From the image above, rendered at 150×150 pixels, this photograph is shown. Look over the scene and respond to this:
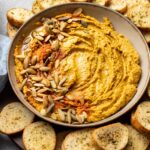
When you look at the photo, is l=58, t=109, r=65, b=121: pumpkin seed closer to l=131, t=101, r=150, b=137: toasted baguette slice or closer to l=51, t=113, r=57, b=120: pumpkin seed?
l=51, t=113, r=57, b=120: pumpkin seed

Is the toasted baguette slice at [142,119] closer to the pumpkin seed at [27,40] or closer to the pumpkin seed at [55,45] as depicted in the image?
the pumpkin seed at [55,45]

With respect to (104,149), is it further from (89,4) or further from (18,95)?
(89,4)

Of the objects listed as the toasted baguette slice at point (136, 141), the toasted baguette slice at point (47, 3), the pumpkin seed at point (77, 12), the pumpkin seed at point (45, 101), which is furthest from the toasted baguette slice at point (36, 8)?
the toasted baguette slice at point (136, 141)

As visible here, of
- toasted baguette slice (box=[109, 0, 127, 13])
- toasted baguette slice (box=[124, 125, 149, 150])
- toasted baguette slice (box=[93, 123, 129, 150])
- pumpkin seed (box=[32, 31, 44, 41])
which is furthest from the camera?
toasted baguette slice (box=[109, 0, 127, 13])

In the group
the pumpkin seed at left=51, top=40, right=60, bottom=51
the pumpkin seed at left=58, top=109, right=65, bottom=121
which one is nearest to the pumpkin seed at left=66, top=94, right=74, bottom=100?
the pumpkin seed at left=58, top=109, right=65, bottom=121

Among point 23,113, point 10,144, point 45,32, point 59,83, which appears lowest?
point 10,144

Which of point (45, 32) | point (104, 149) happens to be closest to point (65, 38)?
point (45, 32)
